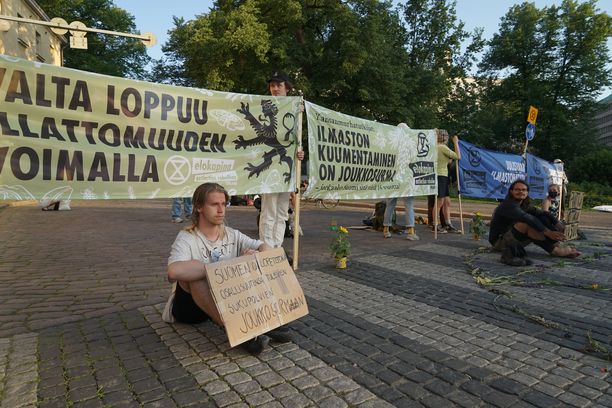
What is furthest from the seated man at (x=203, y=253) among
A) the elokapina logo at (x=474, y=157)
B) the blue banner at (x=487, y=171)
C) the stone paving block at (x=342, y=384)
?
→ the elokapina logo at (x=474, y=157)

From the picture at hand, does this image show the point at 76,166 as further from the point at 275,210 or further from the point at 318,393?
the point at 318,393

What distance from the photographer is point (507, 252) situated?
19.0 ft

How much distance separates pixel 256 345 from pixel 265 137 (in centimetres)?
278

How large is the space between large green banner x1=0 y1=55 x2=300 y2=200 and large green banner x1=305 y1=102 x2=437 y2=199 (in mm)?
689

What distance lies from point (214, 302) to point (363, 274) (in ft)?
9.27

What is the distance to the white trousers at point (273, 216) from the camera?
521 centimetres

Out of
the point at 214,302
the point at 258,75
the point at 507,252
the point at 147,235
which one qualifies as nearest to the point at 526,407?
the point at 214,302

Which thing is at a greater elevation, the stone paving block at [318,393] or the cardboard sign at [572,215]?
the cardboard sign at [572,215]

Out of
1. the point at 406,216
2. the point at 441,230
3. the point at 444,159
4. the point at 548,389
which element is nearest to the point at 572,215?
the point at 441,230

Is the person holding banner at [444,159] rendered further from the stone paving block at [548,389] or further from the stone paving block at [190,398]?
the stone paving block at [190,398]

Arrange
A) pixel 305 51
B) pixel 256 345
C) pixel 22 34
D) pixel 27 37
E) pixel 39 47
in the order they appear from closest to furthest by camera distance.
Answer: pixel 256 345 → pixel 22 34 → pixel 27 37 → pixel 305 51 → pixel 39 47

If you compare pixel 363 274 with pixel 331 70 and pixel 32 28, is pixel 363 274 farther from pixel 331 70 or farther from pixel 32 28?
pixel 32 28

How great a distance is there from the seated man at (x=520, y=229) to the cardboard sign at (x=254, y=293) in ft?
13.3

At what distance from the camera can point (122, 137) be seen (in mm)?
3695
